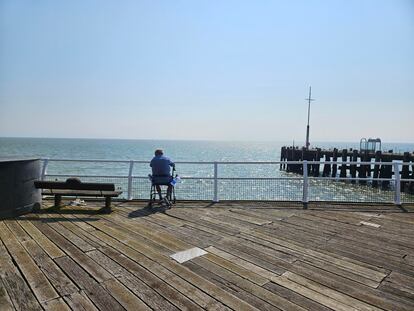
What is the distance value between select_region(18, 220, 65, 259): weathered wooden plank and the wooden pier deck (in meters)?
0.01

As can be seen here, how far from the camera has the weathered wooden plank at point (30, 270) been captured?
2718 millimetres

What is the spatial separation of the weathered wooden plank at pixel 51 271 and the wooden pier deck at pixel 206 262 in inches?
0.5

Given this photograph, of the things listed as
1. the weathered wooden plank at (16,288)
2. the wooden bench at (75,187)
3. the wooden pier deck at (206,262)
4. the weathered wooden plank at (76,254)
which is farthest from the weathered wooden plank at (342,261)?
the wooden bench at (75,187)

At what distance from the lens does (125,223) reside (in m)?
5.12

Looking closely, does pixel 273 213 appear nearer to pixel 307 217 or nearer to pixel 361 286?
pixel 307 217

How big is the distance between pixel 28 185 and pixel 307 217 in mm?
5452

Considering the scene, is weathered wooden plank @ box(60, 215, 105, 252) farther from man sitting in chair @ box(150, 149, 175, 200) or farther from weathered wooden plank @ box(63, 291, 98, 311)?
man sitting in chair @ box(150, 149, 175, 200)

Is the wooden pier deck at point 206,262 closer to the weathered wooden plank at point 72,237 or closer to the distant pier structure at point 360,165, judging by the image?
the weathered wooden plank at point 72,237

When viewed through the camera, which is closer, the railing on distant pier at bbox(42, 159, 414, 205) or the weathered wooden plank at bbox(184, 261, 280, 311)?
the weathered wooden plank at bbox(184, 261, 280, 311)

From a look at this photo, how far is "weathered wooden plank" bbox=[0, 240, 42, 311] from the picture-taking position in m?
2.53

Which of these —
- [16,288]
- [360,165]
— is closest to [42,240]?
[16,288]

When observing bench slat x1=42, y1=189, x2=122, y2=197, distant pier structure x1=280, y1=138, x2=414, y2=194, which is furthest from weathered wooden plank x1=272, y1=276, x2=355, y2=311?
distant pier structure x1=280, y1=138, x2=414, y2=194

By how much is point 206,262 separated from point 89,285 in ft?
4.34

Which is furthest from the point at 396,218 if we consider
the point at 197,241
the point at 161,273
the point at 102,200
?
the point at 102,200
